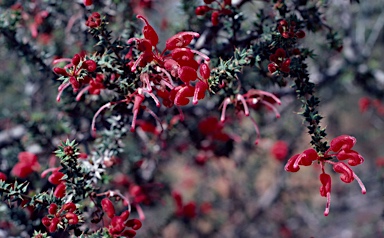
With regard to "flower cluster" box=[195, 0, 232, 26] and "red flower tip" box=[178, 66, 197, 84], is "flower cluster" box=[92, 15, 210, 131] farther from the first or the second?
"flower cluster" box=[195, 0, 232, 26]

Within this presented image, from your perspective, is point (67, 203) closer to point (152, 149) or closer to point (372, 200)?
point (152, 149)

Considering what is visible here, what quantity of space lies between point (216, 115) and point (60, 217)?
1718 mm

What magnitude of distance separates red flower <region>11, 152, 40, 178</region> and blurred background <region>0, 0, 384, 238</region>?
0.09 metres

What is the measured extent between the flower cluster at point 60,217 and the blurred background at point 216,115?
46cm

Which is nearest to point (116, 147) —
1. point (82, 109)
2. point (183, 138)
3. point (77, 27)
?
point (82, 109)

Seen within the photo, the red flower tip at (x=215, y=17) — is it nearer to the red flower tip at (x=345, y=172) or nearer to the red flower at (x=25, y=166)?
the red flower tip at (x=345, y=172)

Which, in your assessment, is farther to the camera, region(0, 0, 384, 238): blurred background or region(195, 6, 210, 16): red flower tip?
region(0, 0, 384, 238): blurred background

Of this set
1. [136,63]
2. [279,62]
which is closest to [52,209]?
[136,63]

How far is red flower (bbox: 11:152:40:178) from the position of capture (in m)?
2.26

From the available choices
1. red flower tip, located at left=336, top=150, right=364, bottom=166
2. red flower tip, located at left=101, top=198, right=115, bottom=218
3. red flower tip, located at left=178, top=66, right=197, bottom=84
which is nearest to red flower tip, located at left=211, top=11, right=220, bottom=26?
red flower tip, located at left=178, top=66, right=197, bottom=84

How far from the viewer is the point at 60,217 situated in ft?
4.95

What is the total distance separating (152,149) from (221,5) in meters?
1.15

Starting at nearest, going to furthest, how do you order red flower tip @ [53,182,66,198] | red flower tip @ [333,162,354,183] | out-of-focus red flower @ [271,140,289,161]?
red flower tip @ [333,162,354,183] → red flower tip @ [53,182,66,198] → out-of-focus red flower @ [271,140,289,161]

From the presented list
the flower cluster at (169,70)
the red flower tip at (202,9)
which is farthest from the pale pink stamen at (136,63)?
the red flower tip at (202,9)
